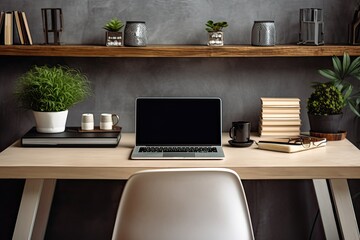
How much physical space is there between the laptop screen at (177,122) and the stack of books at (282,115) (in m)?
0.31

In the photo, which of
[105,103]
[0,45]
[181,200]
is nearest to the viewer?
[181,200]

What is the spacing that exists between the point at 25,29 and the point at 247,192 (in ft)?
4.33

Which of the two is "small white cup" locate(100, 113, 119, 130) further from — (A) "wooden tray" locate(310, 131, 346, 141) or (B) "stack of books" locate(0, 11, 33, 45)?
(A) "wooden tray" locate(310, 131, 346, 141)

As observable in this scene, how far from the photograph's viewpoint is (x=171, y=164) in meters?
2.67

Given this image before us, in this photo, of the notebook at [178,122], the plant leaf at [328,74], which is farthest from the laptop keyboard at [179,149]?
the plant leaf at [328,74]

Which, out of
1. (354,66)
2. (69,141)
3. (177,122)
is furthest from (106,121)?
(354,66)

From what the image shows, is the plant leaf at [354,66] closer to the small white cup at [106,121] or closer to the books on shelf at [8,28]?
the small white cup at [106,121]

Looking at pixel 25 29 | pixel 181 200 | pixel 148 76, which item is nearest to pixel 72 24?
pixel 25 29

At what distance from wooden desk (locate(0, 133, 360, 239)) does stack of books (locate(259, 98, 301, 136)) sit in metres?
0.21

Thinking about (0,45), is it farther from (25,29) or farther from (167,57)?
(167,57)

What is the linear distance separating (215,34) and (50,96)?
31.1 inches

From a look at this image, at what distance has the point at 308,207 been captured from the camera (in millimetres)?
3414

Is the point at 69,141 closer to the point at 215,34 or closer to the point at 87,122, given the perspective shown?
the point at 87,122

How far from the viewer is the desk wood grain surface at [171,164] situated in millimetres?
2609
